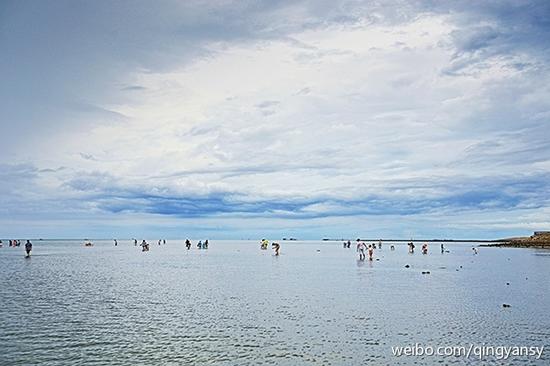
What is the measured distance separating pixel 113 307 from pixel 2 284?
72.0 feet

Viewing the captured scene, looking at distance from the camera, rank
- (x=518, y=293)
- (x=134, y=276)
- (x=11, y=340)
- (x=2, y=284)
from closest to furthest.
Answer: (x=11, y=340), (x=518, y=293), (x=2, y=284), (x=134, y=276)

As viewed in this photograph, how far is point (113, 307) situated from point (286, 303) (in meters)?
13.7

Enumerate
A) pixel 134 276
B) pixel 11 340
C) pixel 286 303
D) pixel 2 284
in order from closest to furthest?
1. pixel 11 340
2. pixel 286 303
3. pixel 2 284
4. pixel 134 276

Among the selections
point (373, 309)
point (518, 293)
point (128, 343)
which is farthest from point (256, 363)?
point (518, 293)

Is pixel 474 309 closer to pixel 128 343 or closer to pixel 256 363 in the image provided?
pixel 256 363

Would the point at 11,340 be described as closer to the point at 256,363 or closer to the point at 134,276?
the point at 256,363

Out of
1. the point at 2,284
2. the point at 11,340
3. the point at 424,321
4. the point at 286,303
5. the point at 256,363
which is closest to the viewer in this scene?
the point at 256,363

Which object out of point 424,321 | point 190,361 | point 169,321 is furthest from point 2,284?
point 424,321

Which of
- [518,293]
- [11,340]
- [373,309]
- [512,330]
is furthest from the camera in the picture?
[518,293]

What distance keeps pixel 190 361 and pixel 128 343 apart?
5.21 meters

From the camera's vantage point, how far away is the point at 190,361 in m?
23.8

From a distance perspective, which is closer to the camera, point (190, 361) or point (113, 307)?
point (190, 361)

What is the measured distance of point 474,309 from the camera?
127 ft

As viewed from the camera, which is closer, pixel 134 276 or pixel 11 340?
pixel 11 340
